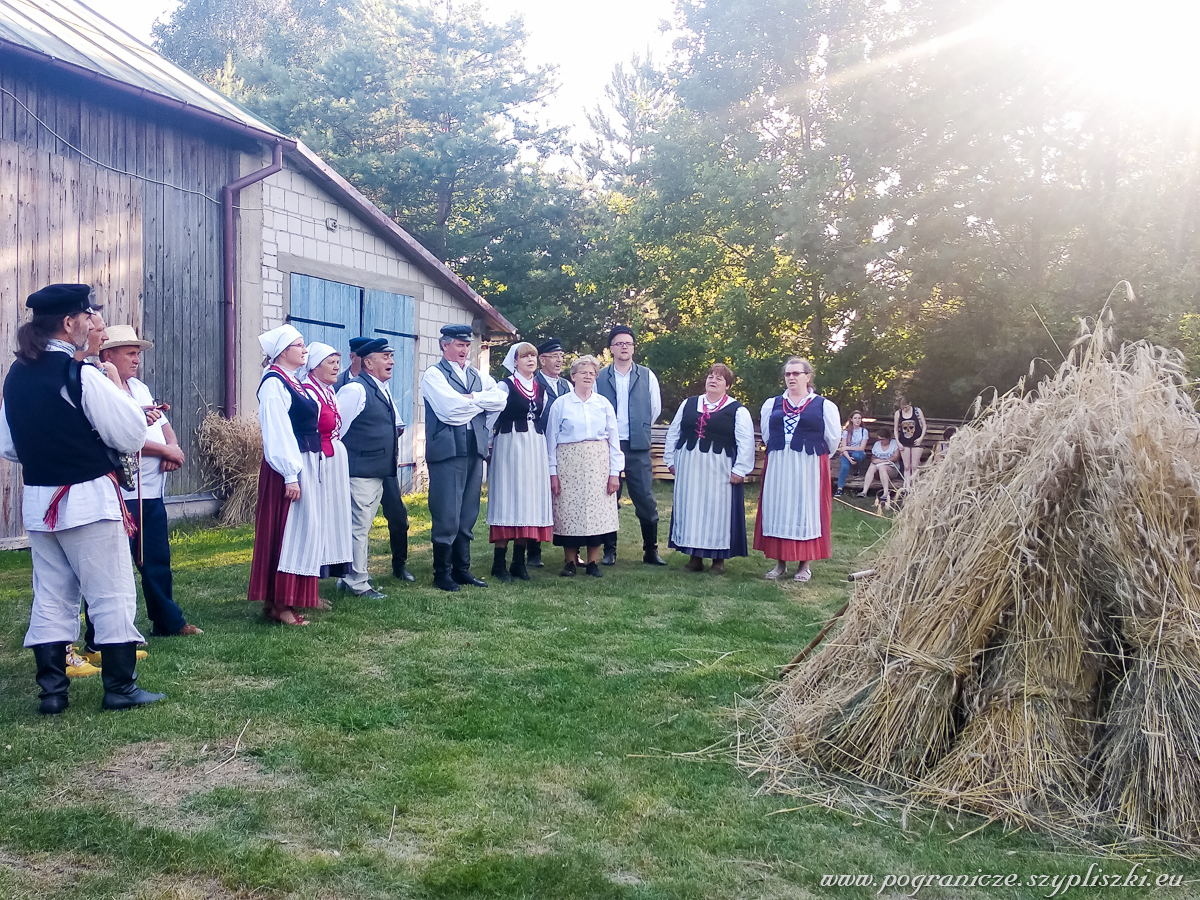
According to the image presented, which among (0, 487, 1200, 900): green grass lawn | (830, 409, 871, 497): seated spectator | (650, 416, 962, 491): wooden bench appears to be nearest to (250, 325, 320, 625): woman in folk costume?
(0, 487, 1200, 900): green grass lawn

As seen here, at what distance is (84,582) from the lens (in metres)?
3.68

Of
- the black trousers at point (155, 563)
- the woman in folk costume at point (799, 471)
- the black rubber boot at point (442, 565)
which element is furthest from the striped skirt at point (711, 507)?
the black trousers at point (155, 563)

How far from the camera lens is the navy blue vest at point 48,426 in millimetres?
3557

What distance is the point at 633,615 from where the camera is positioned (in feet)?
18.7

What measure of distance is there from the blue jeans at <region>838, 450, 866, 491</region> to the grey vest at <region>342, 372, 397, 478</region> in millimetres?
8831

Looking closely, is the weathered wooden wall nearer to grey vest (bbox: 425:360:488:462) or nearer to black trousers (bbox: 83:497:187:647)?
black trousers (bbox: 83:497:187:647)

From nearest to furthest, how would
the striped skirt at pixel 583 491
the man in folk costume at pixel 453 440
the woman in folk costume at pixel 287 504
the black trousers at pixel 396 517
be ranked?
the woman in folk costume at pixel 287 504, the man in folk costume at pixel 453 440, the black trousers at pixel 396 517, the striped skirt at pixel 583 491

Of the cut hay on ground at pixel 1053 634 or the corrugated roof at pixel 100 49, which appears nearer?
the cut hay on ground at pixel 1053 634

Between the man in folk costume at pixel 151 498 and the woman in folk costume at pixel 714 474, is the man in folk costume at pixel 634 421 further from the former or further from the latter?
the man in folk costume at pixel 151 498

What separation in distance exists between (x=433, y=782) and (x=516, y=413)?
371cm

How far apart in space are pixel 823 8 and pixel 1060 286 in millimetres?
7790

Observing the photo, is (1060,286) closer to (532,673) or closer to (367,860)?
(532,673)

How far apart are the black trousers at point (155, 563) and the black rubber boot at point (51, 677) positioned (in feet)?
2.90

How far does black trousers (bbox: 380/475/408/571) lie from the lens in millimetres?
6461
